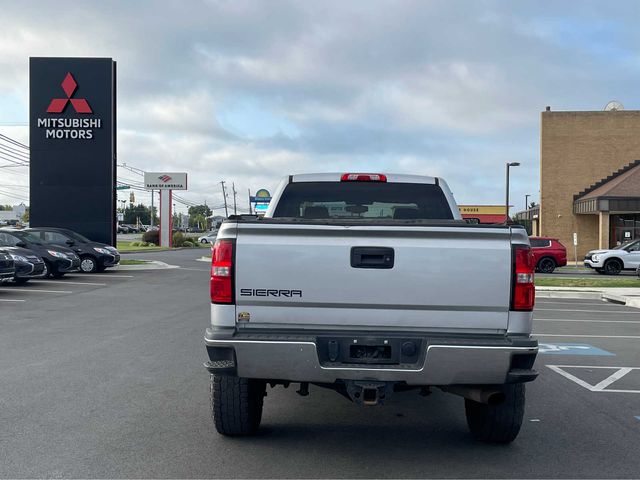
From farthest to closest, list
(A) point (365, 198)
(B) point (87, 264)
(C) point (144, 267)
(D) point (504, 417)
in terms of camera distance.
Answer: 1. (C) point (144, 267)
2. (B) point (87, 264)
3. (A) point (365, 198)
4. (D) point (504, 417)

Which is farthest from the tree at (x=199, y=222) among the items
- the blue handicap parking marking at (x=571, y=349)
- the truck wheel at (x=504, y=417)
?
the truck wheel at (x=504, y=417)

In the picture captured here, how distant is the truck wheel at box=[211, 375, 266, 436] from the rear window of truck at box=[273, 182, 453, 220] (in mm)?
2130

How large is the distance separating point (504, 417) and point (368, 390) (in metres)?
1.26

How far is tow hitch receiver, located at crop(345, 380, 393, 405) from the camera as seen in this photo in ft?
15.3

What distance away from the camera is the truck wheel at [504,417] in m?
5.18

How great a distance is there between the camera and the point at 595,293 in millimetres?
20391

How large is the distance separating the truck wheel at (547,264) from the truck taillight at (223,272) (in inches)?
1108

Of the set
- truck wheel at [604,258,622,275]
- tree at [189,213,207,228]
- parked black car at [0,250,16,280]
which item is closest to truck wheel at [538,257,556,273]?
truck wheel at [604,258,622,275]

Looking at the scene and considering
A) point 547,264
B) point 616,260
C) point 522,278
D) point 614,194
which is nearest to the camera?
point 522,278

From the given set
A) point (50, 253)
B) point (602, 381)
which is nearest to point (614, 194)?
point (50, 253)

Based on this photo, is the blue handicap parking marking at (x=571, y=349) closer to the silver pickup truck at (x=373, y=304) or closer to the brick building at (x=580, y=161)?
the silver pickup truck at (x=373, y=304)

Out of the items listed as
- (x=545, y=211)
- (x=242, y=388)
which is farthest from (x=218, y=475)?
(x=545, y=211)

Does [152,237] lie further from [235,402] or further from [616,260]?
[235,402]

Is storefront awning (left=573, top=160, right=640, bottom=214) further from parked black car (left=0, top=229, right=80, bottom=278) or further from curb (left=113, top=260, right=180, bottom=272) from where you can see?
parked black car (left=0, top=229, right=80, bottom=278)
